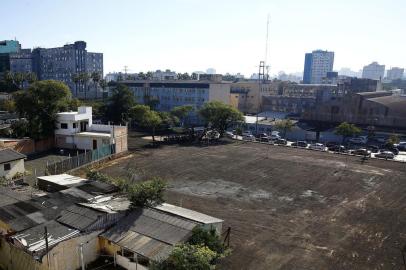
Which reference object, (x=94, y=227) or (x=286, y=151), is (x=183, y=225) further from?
(x=286, y=151)

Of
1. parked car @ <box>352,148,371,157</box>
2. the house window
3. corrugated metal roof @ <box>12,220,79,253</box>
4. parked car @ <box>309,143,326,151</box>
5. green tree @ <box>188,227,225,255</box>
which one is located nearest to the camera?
corrugated metal roof @ <box>12,220,79,253</box>

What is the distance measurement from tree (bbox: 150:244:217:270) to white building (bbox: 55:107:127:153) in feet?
102

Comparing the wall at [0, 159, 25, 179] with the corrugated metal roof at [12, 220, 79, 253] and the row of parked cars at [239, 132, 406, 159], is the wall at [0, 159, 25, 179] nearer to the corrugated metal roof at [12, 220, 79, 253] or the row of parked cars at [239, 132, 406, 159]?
the corrugated metal roof at [12, 220, 79, 253]

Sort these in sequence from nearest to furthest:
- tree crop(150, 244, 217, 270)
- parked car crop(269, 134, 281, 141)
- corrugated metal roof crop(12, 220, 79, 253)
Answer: tree crop(150, 244, 217, 270) → corrugated metal roof crop(12, 220, 79, 253) → parked car crop(269, 134, 281, 141)

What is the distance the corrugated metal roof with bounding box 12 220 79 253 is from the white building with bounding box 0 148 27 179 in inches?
626

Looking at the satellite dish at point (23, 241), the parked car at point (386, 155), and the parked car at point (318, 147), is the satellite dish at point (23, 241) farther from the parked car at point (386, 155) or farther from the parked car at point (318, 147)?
the parked car at point (386, 155)

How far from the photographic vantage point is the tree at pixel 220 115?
58594 millimetres

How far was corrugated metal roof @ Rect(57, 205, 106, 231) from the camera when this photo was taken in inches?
749

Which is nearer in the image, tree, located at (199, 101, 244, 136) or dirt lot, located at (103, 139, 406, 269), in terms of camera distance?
dirt lot, located at (103, 139, 406, 269)

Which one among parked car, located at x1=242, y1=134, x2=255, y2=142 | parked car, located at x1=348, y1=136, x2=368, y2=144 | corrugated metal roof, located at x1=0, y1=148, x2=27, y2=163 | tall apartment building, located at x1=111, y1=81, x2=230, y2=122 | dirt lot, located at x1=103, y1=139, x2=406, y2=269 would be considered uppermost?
tall apartment building, located at x1=111, y1=81, x2=230, y2=122

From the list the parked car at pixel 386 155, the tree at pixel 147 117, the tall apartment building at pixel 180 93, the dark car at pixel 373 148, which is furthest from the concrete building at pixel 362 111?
the tree at pixel 147 117

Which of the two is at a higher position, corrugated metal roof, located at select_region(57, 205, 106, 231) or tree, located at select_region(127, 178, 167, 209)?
tree, located at select_region(127, 178, 167, 209)

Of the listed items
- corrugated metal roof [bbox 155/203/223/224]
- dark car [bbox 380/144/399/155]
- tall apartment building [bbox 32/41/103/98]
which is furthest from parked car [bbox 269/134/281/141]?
tall apartment building [bbox 32/41/103/98]

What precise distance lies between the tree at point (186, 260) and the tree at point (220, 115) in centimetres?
4400
